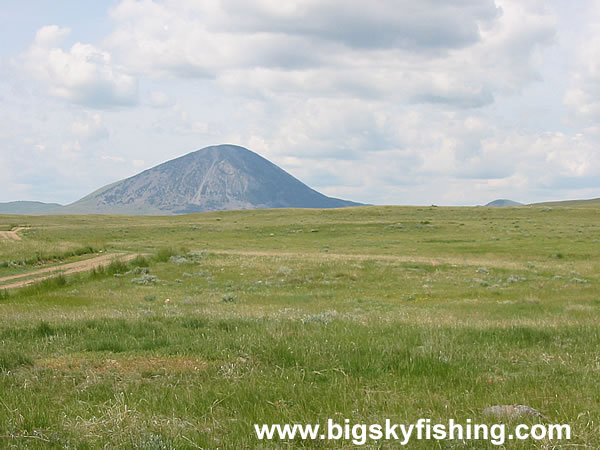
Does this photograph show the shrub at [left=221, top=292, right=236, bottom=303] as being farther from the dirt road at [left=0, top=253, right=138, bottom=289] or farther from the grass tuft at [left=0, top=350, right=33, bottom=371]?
the grass tuft at [left=0, top=350, right=33, bottom=371]

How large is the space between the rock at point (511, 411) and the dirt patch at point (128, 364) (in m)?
4.14

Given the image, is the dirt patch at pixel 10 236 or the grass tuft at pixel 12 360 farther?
the dirt patch at pixel 10 236

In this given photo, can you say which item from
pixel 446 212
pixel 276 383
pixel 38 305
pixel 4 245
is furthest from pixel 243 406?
pixel 446 212

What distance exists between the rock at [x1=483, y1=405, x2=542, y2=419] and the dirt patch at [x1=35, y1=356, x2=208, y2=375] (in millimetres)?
4140

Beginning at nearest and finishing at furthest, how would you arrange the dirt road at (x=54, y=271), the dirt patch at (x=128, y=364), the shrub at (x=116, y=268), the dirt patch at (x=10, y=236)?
the dirt patch at (x=128, y=364)
the dirt road at (x=54, y=271)
the shrub at (x=116, y=268)
the dirt patch at (x=10, y=236)

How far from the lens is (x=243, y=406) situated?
20.1 feet

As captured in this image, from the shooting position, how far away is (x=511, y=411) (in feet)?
19.0

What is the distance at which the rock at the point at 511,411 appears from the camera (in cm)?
568

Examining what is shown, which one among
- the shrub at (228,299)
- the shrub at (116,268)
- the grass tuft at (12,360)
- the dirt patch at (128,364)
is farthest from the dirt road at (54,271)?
the dirt patch at (128,364)

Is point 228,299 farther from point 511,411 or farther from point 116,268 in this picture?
point 511,411

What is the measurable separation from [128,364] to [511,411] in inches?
222

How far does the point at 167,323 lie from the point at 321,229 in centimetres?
7455

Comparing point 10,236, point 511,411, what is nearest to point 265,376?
point 511,411

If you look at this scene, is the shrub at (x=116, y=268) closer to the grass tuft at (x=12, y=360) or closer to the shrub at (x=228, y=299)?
the shrub at (x=228, y=299)
